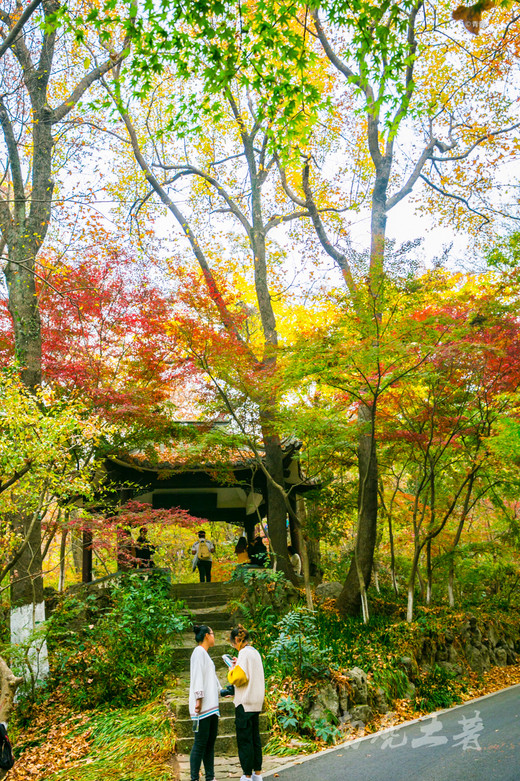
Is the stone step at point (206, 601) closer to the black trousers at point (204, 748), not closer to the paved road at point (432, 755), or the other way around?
the paved road at point (432, 755)

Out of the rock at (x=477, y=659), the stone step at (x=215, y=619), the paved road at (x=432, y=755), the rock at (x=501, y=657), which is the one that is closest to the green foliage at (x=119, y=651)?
the stone step at (x=215, y=619)

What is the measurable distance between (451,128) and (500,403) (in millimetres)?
6625

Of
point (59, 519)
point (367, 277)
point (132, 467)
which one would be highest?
point (367, 277)

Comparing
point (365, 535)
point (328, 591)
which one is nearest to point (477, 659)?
point (365, 535)

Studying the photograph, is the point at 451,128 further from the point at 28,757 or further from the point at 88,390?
the point at 28,757

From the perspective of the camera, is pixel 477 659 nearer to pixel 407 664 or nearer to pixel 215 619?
pixel 407 664

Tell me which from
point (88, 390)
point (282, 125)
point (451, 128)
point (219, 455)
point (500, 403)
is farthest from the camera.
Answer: point (451, 128)

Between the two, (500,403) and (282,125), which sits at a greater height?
(282,125)

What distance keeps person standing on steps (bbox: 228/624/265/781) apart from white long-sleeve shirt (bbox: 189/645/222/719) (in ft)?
0.65

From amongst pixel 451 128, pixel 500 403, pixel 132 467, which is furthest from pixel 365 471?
pixel 451 128

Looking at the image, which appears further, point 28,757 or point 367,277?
point 367,277

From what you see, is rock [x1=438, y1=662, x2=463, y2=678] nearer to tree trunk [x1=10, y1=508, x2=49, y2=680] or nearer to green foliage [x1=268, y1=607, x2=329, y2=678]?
green foliage [x1=268, y1=607, x2=329, y2=678]

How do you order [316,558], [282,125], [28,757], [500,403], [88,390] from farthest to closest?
1. [316,558]
2. [500,403]
3. [88,390]
4. [28,757]
5. [282,125]

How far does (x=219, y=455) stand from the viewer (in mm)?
10938
